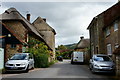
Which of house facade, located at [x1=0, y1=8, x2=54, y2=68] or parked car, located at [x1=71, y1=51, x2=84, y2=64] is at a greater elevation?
house facade, located at [x1=0, y1=8, x2=54, y2=68]

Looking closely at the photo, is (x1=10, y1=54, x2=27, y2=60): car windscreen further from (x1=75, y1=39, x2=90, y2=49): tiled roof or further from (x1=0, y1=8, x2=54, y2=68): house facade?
(x1=75, y1=39, x2=90, y2=49): tiled roof

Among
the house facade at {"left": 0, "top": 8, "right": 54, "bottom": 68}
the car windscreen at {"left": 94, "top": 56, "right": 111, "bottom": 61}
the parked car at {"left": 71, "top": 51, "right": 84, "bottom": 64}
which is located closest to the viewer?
the car windscreen at {"left": 94, "top": 56, "right": 111, "bottom": 61}

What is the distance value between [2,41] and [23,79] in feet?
34.5

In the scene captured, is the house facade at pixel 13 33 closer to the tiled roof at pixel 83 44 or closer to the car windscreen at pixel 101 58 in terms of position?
the car windscreen at pixel 101 58

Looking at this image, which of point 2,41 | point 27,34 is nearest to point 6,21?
point 27,34

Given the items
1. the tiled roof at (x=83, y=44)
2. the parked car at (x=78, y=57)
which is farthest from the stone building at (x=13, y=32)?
the tiled roof at (x=83, y=44)

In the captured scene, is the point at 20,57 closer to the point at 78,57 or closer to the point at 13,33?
the point at 13,33

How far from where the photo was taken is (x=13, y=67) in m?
15.1

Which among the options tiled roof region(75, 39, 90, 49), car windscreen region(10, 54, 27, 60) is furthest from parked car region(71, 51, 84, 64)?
tiled roof region(75, 39, 90, 49)

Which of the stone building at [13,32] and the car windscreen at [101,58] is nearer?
the car windscreen at [101,58]

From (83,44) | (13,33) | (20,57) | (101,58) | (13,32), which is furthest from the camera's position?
(83,44)

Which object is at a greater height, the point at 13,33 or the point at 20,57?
the point at 13,33

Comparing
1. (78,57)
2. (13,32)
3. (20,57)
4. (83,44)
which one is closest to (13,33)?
(13,32)

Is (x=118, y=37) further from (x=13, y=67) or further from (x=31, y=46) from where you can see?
(x=31, y=46)
